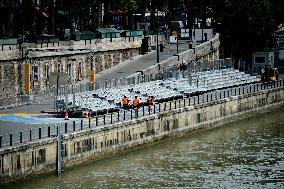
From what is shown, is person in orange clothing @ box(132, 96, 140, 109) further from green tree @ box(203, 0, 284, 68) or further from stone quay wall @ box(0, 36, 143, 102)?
green tree @ box(203, 0, 284, 68)

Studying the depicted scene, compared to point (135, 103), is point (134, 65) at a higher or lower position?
higher

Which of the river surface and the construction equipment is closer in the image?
the river surface

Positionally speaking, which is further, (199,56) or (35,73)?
(199,56)

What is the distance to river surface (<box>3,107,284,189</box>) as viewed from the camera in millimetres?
69938

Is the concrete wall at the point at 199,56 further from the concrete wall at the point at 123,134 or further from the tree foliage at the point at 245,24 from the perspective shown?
the concrete wall at the point at 123,134

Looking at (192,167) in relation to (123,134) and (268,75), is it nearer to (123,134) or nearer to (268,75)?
(123,134)

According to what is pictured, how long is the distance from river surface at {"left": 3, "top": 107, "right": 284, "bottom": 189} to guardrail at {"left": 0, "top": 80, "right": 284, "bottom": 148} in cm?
244

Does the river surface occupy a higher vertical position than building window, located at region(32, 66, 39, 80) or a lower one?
lower

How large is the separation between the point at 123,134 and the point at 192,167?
6.33 meters

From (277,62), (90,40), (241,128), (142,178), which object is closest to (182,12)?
(277,62)

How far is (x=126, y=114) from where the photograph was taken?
83750mm

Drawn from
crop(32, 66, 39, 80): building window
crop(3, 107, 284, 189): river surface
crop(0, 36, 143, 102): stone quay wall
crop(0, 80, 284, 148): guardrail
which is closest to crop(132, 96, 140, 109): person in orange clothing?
crop(0, 80, 284, 148): guardrail

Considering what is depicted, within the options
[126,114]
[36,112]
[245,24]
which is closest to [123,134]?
[126,114]

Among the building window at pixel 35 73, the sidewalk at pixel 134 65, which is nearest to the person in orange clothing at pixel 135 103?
the sidewalk at pixel 134 65
